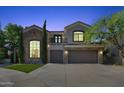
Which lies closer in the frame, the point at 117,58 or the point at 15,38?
the point at 117,58

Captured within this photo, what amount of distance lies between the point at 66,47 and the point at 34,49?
4077 millimetres

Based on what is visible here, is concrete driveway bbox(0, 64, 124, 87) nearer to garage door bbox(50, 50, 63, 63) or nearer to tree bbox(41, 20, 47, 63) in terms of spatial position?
tree bbox(41, 20, 47, 63)

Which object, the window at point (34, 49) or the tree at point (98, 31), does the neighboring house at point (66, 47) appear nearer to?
the window at point (34, 49)

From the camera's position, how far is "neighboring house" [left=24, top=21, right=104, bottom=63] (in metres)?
24.3

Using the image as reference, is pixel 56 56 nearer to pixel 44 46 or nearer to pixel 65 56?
pixel 65 56

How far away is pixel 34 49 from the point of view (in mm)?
25344

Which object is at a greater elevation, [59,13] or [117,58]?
[59,13]

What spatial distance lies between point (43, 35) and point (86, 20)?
5.58 meters

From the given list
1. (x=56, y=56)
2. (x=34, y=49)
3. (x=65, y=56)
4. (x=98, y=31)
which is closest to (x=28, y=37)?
(x=34, y=49)
